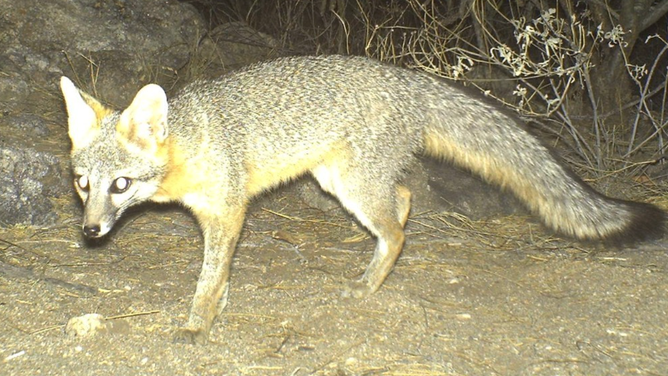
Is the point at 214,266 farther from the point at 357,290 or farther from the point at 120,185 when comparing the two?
the point at 357,290

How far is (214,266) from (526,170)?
1921mm

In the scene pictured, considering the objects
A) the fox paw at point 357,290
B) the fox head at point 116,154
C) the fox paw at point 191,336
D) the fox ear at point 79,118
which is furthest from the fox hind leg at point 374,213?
the fox ear at point 79,118

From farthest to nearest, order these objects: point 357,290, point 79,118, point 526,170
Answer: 1. point 526,170
2. point 357,290
3. point 79,118

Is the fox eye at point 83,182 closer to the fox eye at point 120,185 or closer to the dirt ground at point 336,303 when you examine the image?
the fox eye at point 120,185

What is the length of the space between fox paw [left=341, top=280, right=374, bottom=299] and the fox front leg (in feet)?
2.26

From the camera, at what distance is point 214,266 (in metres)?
3.73

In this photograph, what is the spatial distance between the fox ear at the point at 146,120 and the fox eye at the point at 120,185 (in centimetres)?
20

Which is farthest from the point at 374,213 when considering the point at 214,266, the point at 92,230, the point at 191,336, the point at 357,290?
the point at 92,230

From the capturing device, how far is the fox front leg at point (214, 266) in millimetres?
3625

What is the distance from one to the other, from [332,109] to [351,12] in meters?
5.17

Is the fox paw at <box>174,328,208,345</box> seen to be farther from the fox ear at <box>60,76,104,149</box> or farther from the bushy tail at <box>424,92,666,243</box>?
the bushy tail at <box>424,92,666,243</box>

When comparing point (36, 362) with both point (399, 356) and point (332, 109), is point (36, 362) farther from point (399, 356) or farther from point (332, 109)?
point (332, 109)

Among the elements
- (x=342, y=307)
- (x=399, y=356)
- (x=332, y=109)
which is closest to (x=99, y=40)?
(x=332, y=109)

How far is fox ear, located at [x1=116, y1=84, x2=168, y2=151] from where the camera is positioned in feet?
11.3
